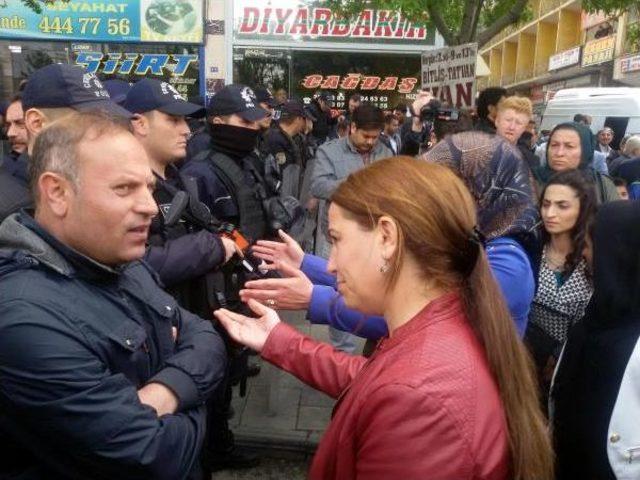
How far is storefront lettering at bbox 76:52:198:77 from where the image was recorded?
44.4 feet

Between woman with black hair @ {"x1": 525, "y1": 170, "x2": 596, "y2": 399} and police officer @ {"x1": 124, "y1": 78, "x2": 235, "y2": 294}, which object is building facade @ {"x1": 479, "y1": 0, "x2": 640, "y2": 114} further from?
police officer @ {"x1": 124, "y1": 78, "x2": 235, "y2": 294}

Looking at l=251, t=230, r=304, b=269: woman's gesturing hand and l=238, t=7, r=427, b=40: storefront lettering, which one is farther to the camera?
l=238, t=7, r=427, b=40: storefront lettering

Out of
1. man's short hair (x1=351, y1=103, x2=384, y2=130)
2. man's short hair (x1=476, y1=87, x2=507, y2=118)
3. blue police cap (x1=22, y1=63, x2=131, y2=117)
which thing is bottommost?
man's short hair (x1=351, y1=103, x2=384, y2=130)

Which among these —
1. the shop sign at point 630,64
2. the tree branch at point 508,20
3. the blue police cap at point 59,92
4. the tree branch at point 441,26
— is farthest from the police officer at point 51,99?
the shop sign at point 630,64

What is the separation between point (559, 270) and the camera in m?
3.18

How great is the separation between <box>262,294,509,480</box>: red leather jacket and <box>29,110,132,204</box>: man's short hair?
0.84 metres

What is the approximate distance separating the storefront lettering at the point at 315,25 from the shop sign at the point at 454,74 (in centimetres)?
919

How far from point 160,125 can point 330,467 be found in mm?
2122

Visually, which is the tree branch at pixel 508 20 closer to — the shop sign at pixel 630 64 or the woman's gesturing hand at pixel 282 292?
the woman's gesturing hand at pixel 282 292

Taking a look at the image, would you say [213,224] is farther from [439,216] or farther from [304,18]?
[304,18]

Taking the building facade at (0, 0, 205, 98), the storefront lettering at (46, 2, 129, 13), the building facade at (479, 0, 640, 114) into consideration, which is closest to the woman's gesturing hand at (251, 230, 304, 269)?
the building facade at (0, 0, 205, 98)

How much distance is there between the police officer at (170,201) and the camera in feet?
8.31

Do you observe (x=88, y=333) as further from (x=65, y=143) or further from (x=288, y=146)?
(x=288, y=146)

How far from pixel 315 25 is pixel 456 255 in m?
14.7
